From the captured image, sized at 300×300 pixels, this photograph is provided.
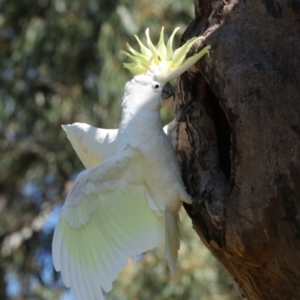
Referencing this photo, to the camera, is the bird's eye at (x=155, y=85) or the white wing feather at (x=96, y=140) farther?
the white wing feather at (x=96, y=140)

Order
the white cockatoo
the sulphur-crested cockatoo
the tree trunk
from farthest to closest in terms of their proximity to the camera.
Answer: the sulphur-crested cockatoo → the white cockatoo → the tree trunk

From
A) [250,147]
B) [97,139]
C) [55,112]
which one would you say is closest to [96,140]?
[97,139]

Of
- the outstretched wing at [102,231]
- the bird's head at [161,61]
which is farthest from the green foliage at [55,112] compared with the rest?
the bird's head at [161,61]

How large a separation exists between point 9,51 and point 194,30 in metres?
3.96

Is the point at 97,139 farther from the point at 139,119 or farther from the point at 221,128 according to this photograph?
the point at 221,128

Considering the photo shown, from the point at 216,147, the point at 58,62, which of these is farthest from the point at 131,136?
the point at 58,62

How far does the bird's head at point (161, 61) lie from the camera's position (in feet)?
8.27

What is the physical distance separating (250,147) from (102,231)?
1.87 ft

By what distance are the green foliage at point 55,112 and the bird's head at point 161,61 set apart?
9.12ft

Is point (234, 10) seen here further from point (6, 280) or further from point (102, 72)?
point (6, 280)

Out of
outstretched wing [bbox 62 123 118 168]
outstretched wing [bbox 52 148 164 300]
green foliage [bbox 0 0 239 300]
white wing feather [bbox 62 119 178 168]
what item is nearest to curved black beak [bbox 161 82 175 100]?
white wing feather [bbox 62 119 178 168]

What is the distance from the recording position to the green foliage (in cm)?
531

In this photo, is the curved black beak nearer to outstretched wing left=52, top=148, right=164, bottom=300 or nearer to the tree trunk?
the tree trunk

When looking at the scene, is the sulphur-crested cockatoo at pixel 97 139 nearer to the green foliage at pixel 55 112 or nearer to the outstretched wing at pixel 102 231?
the outstretched wing at pixel 102 231
